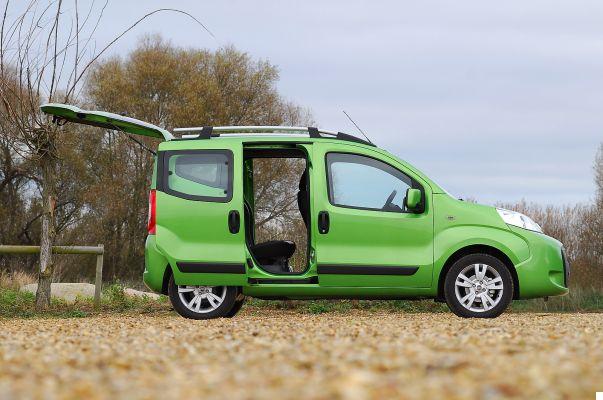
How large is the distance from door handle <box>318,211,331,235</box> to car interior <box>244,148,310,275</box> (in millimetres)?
250

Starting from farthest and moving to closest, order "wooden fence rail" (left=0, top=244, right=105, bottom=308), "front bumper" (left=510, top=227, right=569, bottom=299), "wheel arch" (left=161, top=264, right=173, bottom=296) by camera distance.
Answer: "wooden fence rail" (left=0, top=244, right=105, bottom=308) < "wheel arch" (left=161, top=264, right=173, bottom=296) < "front bumper" (left=510, top=227, right=569, bottom=299)

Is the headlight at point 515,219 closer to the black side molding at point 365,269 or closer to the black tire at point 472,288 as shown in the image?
the black tire at point 472,288

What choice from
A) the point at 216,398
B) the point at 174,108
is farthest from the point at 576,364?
the point at 174,108

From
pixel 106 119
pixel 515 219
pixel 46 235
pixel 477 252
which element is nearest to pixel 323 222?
pixel 477 252

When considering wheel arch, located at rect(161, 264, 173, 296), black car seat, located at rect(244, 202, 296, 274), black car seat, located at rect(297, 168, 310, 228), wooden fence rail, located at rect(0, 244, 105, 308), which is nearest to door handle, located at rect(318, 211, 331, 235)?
black car seat, located at rect(297, 168, 310, 228)

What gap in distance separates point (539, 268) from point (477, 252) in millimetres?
661

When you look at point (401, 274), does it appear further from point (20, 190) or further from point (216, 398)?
point (20, 190)

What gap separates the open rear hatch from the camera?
1057 cm

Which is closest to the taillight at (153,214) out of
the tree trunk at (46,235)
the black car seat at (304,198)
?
the black car seat at (304,198)

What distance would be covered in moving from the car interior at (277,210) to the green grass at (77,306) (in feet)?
6.67

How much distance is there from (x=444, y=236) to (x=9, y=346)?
16.3 feet

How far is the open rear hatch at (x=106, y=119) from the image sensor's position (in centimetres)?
1057

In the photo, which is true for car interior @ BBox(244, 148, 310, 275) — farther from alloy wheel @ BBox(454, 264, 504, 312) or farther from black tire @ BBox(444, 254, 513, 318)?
alloy wheel @ BBox(454, 264, 504, 312)

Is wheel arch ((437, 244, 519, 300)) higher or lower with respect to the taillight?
lower
